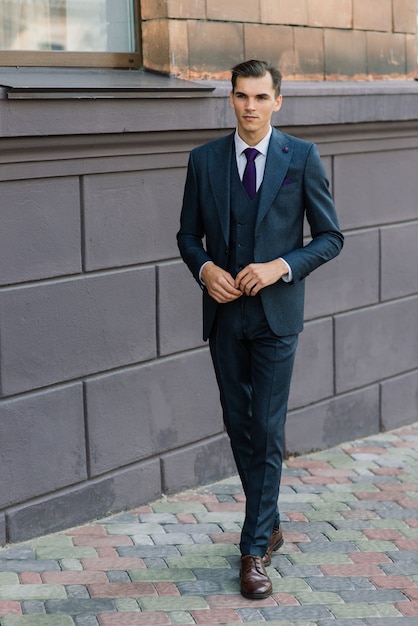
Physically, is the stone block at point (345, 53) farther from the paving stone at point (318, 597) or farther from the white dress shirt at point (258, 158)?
the paving stone at point (318, 597)

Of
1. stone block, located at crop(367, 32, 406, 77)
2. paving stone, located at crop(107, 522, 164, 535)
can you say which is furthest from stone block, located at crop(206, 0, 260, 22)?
paving stone, located at crop(107, 522, 164, 535)

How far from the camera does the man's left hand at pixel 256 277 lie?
4395mm

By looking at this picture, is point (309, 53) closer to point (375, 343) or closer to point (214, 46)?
point (214, 46)

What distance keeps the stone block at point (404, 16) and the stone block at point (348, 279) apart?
1.37 meters

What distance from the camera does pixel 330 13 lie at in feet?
22.2

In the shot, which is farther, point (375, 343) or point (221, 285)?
point (375, 343)

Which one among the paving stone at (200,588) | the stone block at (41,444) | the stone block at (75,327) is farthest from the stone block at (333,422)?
the paving stone at (200,588)

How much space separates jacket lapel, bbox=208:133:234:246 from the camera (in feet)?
14.9

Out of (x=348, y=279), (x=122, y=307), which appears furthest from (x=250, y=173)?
(x=348, y=279)

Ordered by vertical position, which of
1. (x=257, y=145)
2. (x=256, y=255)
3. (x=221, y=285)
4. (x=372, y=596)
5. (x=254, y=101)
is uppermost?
(x=254, y=101)

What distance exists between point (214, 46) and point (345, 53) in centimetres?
115

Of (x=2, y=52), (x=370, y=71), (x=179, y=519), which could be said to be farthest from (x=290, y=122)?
(x=179, y=519)

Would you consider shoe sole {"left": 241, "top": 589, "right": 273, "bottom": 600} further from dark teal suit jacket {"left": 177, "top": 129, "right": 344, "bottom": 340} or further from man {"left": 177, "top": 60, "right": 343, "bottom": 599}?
dark teal suit jacket {"left": 177, "top": 129, "right": 344, "bottom": 340}

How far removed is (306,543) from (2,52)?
109 inches
